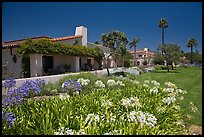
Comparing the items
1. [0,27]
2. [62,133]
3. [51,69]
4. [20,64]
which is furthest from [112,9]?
[51,69]

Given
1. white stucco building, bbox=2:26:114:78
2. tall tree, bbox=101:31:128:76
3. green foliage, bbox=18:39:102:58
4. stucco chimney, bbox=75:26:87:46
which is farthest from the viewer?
stucco chimney, bbox=75:26:87:46

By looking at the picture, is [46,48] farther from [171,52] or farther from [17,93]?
[171,52]

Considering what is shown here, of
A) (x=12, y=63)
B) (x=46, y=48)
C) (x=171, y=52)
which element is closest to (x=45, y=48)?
(x=46, y=48)

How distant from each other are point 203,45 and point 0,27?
3476mm

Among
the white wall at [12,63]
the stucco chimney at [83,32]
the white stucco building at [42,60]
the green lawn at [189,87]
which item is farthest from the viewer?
the stucco chimney at [83,32]

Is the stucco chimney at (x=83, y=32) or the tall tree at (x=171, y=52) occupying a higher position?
the stucco chimney at (x=83, y=32)

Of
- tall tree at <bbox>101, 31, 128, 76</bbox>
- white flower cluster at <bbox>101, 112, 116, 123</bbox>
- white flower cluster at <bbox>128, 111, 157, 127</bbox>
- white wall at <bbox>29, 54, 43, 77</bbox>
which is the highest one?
tall tree at <bbox>101, 31, 128, 76</bbox>

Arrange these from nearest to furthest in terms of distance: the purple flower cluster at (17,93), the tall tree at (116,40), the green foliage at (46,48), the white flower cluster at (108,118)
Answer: the white flower cluster at (108,118) → the purple flower cluster at (17,93) → the green foliage at (46,48) → the tall tree at (116,40)

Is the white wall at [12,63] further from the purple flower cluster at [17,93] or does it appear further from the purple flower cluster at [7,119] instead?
the purple flower cluster at [7,119]

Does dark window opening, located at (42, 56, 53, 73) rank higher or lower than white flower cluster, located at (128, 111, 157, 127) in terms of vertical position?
higher

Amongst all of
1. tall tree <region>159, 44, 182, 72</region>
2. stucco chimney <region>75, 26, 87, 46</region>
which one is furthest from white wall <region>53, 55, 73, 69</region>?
tall tree <region>159, 44, 182, 72</region>

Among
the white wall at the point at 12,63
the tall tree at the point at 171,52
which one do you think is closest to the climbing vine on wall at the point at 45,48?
the white wall at the point at 12,63

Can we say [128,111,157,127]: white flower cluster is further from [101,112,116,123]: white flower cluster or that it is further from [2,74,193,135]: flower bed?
[101,112,116,123]: white flower cluster

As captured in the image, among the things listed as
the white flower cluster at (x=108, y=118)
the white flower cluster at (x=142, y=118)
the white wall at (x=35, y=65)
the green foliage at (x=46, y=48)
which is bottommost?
the white flower cluster at (x=108, y=118)
